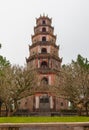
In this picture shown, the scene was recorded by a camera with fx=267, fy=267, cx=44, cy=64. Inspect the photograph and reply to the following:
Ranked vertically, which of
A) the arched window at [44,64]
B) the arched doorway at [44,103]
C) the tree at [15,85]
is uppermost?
the arched window at [44,64]

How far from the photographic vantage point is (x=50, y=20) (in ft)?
164

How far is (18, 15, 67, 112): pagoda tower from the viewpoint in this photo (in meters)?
42.8

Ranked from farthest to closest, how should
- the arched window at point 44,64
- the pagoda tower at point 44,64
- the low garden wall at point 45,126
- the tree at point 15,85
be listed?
the arched window at point 44,64 → the pagoda tower at point 44,64 → the tree at point 15,85 → the low garden wall at point 45,126

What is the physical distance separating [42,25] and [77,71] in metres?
17.6

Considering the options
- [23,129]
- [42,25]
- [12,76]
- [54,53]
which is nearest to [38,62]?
[54,53]

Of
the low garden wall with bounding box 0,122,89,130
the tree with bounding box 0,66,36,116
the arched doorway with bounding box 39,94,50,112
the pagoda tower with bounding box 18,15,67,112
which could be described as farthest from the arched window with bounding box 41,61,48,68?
the low garden wall with bounding box 0,122,89,130

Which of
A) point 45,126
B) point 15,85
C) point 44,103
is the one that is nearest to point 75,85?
point 15,85

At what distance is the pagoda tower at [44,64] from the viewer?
42.8m

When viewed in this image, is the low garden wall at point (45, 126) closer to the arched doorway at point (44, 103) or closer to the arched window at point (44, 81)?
the arched doorway at point (44, 103)

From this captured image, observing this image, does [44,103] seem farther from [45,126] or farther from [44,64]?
[45,126]

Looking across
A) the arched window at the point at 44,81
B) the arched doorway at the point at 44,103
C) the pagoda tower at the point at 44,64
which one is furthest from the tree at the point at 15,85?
the arched window at the point at 44,81

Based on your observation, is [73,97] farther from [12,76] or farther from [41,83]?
[41,83]

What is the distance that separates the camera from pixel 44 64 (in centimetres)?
4556

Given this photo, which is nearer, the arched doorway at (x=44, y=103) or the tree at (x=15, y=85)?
the tree at (x=15, y=85)
